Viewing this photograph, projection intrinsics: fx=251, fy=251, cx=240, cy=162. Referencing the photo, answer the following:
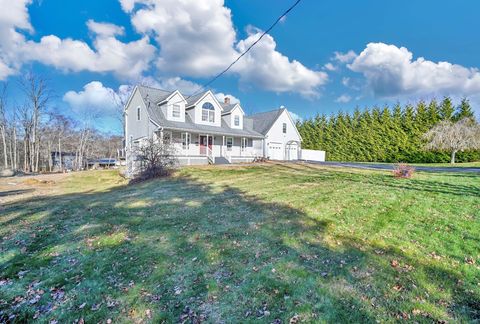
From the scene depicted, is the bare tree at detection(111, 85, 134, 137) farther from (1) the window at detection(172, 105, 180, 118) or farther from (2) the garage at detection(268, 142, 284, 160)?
(2) the garage at detection(268, 142, 284, 160)

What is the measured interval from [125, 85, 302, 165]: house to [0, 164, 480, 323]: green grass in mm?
13258

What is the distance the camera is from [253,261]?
4.59 m

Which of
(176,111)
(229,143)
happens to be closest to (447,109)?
(229,143)

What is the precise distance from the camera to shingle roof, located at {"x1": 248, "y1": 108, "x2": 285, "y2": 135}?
96.3 feet

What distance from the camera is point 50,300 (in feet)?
12.0

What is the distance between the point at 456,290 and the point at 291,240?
8.79 feet

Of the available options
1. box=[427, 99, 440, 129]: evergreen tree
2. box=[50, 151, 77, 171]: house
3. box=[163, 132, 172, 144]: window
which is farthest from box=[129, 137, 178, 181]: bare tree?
box=[50, 151, 77, 171]: house

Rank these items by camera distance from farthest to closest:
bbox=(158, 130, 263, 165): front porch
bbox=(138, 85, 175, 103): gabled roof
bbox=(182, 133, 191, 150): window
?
1. bbox=(138, 85, 175, 103): gabled roof
2. bbox=(182, 133, 191, 150): window
3. bbox=(158, 130, 263, 165): front porch

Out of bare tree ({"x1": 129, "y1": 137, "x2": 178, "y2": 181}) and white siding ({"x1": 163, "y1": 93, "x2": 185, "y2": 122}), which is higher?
white siding ({"x1": 163, "y1": 93, "x2": 185, "y2": 122})

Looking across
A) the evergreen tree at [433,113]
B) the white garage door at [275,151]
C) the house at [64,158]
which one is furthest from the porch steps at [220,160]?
the house at [64,158]

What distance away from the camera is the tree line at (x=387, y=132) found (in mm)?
27234

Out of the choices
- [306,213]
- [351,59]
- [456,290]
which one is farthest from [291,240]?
[351,59]

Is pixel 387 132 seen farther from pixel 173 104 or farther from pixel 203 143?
pixel 173 104

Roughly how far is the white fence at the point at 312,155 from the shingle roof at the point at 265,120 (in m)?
6.20
